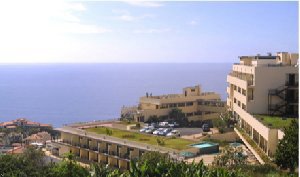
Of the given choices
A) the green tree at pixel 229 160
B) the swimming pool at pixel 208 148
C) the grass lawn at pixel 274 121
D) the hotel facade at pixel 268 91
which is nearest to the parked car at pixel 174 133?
the swimming pool at pixel 208 148

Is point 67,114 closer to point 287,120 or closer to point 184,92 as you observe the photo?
point 184,92

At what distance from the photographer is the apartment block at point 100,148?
38.7m

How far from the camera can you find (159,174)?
20.8 meters

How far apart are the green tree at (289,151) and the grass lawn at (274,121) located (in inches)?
231

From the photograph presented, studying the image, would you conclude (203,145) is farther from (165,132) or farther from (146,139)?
(165,132)

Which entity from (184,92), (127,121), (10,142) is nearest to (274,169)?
(127,121)

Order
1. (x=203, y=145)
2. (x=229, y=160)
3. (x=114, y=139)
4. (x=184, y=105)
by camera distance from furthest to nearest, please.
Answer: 1. (x=184, y=105)
2. (x=114, y=139)
3. (x=203, y=145)
4. (x=229, y=160)

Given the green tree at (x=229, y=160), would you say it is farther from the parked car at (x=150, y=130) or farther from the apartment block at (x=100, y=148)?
the parked car at (x=150, y=130)

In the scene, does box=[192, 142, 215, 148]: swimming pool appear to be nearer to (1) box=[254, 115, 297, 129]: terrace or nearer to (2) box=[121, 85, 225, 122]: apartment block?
(1) box=[254, 115, 297, 129]: terrace

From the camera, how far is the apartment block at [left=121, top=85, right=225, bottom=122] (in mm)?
53344

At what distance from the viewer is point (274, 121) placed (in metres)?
36.0

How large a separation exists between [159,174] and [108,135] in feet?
74.4

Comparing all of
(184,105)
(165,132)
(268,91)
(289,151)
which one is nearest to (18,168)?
(165,132)

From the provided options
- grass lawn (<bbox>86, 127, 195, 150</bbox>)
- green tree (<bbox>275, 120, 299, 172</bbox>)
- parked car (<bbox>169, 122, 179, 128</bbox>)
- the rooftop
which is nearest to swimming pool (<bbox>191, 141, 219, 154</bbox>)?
grass lawn (<bbox>86, 127, 195, 150</bbox>)
